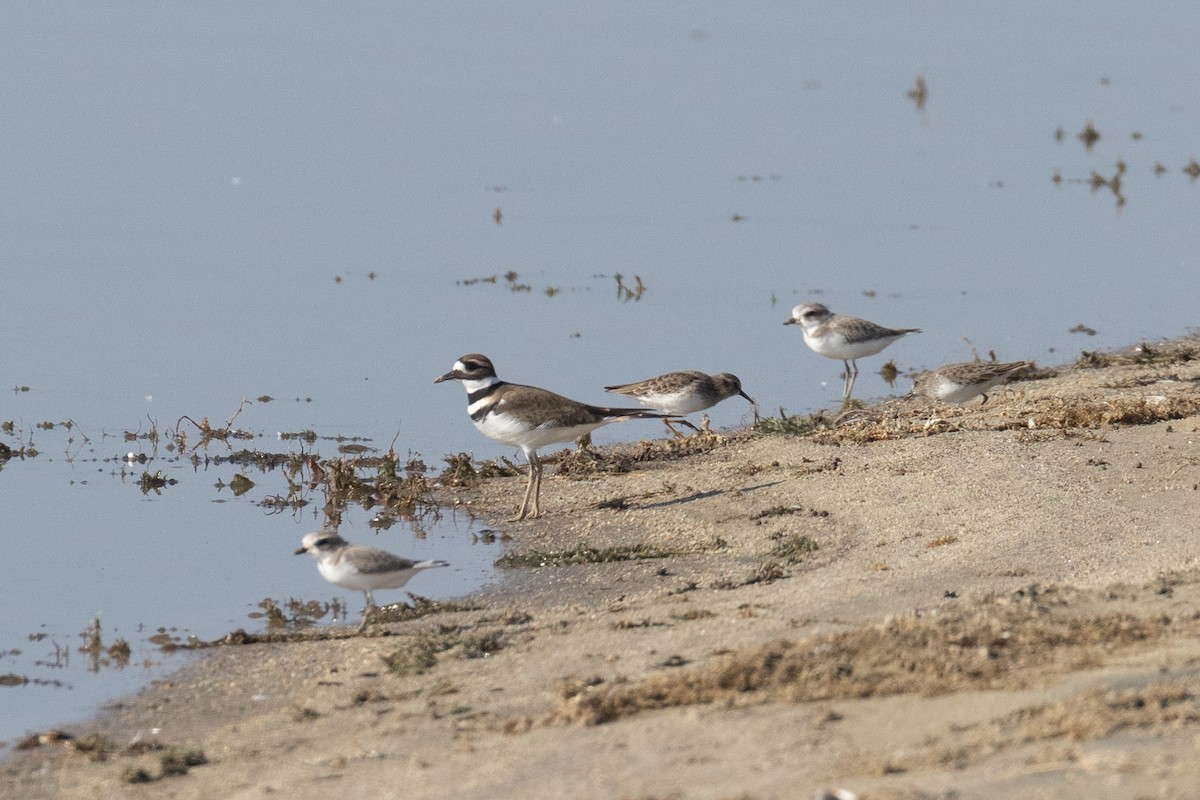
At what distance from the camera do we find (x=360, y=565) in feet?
32.1

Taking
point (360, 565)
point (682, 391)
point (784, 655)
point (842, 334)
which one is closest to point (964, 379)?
point (842, 334)

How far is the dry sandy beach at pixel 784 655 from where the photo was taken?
6.62m

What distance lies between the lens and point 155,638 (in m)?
10.1

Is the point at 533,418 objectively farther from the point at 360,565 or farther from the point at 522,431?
the point at 360,565

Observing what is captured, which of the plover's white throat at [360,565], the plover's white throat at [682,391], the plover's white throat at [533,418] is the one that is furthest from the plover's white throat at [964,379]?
the plover's white throat at [360,565]

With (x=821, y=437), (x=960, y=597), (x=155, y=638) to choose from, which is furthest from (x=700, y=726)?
(x=821, y=437)

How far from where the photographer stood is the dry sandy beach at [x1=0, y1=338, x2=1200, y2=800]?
6617 mm

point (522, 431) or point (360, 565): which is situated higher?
point (522, 431)

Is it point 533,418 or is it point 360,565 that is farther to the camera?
point 533,418

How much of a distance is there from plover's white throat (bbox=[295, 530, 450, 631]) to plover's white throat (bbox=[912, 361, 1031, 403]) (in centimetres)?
595

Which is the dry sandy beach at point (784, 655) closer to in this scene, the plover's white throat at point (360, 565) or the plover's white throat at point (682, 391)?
the plover's white throat at point (360, 565)

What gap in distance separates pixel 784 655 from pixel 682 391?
22.4 feet

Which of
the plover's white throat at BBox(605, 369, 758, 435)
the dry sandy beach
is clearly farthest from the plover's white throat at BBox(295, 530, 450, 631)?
the plover's white throat at BBox(605, 369, 758, 435)

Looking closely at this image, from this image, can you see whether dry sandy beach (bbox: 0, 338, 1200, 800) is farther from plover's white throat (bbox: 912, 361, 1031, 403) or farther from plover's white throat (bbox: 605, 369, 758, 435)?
plover's white throat (bbox: 605, 369, 758, 435)
